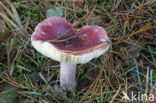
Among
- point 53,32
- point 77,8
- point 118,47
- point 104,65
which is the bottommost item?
point 104,65

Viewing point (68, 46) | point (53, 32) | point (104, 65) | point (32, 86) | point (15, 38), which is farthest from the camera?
point (15, 38)

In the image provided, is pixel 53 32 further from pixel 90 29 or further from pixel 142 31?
pixel 142 31

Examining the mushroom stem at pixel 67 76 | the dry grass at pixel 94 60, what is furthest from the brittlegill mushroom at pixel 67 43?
the dry grass at pixel 94 60

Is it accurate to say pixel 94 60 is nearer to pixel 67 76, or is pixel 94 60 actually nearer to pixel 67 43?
pixel 67 76

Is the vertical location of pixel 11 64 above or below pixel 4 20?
below

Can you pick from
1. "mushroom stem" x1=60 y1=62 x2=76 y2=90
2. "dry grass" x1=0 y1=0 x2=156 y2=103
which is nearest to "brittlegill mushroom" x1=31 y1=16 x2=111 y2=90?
"mushroom stem" x1=60 y1=62 x2=76 y2=90

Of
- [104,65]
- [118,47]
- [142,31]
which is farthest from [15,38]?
[142,31]

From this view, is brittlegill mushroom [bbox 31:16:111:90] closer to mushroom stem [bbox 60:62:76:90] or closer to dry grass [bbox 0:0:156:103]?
mushroom stem [bbox 60:62:76:90]
